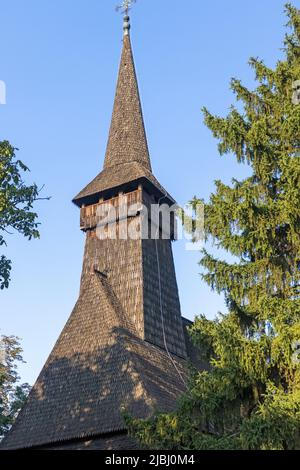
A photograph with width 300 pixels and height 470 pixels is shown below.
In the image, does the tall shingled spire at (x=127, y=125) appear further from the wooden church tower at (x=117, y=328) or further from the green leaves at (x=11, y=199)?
the green leaves at (x=11, y=199)

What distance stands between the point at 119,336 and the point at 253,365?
1163 centimetres

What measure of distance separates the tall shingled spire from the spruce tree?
657 inches

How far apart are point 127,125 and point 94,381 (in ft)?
46.3

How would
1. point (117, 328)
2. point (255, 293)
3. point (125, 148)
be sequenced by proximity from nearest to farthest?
point (255, 293) → point (117, 328) → point (125, 148)

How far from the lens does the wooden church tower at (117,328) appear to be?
1888cm

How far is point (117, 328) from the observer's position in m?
22.0

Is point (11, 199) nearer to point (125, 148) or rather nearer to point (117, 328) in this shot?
point (117, 328)

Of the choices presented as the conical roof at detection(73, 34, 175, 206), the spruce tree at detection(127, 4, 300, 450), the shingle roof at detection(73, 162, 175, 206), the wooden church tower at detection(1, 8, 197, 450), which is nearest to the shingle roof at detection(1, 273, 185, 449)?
the wooden church tower at detection(1, 8, 197, 450)

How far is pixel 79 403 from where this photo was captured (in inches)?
780

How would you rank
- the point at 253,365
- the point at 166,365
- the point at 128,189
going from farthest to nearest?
1. the point at 128,189
2. the point at 166,365
3. the point at 253,365

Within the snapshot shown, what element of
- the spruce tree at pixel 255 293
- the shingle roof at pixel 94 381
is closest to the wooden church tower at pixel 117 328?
the shingle roof at pixel 94 381

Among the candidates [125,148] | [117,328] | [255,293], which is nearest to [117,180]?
[125,148]
